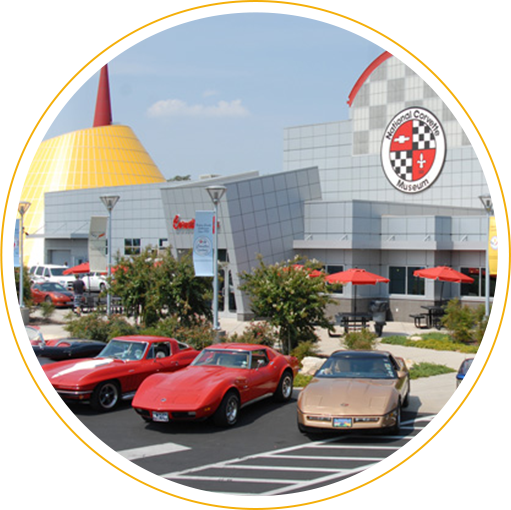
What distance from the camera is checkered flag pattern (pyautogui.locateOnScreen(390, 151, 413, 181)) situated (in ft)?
112

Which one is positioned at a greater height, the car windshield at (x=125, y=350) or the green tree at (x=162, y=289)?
the green tree at (x=162, y=289)

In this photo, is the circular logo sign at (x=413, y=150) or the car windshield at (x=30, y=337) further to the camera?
the circular logo sign at (x=413, y=150)

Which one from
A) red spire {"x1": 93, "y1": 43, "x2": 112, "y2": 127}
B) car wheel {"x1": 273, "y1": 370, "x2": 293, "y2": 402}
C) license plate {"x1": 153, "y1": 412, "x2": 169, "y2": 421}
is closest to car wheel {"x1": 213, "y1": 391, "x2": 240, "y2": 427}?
license plate {"x1": 153, "y1": 412, "x2": 169, "y2": 421}

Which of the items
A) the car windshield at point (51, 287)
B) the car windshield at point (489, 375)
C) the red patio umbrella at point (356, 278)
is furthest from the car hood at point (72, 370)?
the car windshield at point (51, 287)

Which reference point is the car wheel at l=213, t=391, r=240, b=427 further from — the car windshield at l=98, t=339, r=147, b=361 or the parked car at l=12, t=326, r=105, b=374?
the parked car at l=12, t=326, r=105, b=374

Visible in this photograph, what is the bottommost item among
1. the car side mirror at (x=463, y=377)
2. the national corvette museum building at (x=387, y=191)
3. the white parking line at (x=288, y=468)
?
the white parking line at (x=288, y=468)

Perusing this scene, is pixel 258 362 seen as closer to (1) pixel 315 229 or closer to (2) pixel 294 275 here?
(2) pixel 294 275

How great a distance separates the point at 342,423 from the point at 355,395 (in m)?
0.70

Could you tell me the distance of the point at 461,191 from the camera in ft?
107

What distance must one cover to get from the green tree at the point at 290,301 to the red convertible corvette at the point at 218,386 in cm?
512

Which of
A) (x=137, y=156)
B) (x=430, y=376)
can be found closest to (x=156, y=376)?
(x=430, y=376)

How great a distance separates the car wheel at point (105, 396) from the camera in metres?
13.0

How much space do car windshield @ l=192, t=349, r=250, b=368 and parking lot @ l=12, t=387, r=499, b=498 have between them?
99cm

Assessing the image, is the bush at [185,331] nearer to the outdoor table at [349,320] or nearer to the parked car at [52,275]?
the outdoor table at [349,320]
